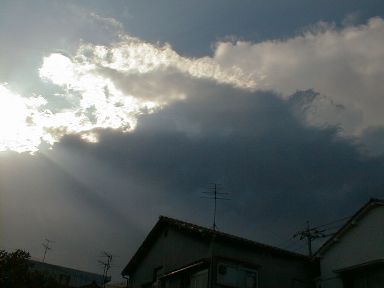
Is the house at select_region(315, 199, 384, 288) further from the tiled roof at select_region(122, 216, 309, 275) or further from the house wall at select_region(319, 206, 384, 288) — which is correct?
the tiled roof at select_region(122, 216, 309, 275)

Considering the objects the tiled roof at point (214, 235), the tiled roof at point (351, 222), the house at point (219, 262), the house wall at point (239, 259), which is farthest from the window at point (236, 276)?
the tiled roof at point (351, 222)

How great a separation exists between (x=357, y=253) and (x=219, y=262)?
7.05 m

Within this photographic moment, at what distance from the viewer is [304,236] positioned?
45.5m

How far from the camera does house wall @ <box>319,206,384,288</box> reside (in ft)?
65.1

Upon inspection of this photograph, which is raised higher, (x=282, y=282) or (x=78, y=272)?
(x=78, y=272)

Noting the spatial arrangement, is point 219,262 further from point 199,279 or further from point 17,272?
point 17,272

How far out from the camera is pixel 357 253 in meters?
20.8

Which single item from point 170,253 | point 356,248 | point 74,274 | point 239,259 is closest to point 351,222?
point 356,248

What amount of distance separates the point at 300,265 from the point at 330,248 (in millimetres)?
2093

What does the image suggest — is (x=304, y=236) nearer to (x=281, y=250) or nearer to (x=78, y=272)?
(x=281, y=250)

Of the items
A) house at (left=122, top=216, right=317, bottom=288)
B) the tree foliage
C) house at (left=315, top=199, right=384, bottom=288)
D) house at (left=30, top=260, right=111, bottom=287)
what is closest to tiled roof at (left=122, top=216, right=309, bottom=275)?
house at (left=122, top=216, right=317, bottom=288)

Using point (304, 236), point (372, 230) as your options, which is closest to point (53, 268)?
point (304, 236)

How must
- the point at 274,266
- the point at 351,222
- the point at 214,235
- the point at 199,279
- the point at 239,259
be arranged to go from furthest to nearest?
the point at 274,266, the point at 351,222, the point at 239,259, the point at 199,279, the point at 214,235

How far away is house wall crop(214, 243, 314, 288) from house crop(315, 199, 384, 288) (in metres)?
0.98
